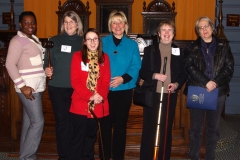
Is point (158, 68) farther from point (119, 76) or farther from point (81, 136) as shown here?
point (81, 136)

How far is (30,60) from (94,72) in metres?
0.55

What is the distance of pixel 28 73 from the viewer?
266 cm

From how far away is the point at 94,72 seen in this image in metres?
2.56

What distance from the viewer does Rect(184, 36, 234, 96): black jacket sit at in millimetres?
2658

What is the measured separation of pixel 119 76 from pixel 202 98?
71 centimetres

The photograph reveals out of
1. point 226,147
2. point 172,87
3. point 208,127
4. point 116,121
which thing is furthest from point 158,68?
point 226,147

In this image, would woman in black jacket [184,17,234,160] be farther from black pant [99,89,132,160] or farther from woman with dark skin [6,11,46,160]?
woman with dark skin [6,11,46,160]

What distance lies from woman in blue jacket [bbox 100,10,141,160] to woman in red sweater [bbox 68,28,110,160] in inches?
4.2

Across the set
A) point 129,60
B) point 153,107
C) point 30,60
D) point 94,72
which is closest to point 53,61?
point 30,60

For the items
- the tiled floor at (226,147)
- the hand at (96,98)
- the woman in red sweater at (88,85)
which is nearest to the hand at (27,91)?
the woman in red sweater at (88,85)

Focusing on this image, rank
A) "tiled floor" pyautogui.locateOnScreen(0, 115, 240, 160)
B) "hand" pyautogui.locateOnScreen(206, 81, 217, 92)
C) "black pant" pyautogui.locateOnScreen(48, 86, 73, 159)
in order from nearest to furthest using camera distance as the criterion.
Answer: "hand" pyautogui.locateOnScreen(206, 81, 217, 92), "black pant" pyautogui.locateOnScreen(48, 86, 73, 159), "tiled floor" pyautogui.locateOnScreen(0, 115, 240, 160)

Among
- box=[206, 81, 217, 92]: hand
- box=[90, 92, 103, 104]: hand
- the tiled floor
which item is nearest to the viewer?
box=[90, 92, 103, 104]: hand

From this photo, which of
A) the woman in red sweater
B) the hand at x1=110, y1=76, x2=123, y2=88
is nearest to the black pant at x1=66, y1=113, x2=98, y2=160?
the woman in red sweater

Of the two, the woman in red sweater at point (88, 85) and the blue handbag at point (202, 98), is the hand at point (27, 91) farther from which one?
the blue handbag at point (202, 98)
